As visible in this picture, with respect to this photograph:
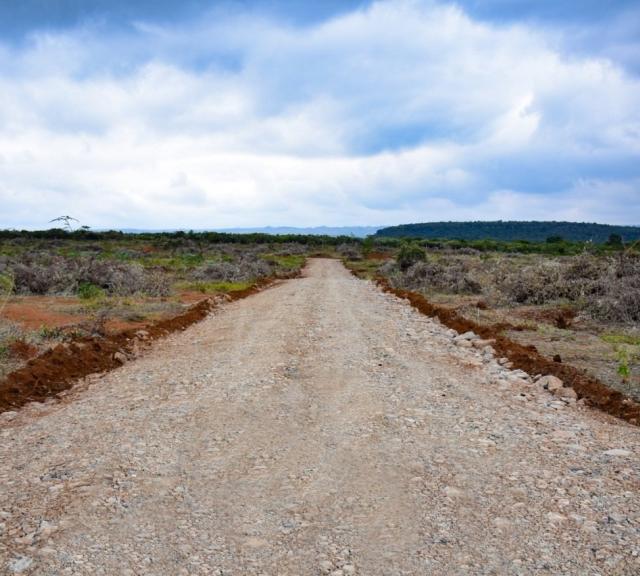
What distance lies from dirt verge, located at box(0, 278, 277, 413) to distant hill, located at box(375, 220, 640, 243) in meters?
99.2

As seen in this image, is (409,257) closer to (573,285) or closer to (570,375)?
(573,285)

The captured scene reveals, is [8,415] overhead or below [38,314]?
below

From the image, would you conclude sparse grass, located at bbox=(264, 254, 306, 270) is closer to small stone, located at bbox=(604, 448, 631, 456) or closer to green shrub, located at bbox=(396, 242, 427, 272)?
green shrub, located at bbox=(396, 242, 427, 272)

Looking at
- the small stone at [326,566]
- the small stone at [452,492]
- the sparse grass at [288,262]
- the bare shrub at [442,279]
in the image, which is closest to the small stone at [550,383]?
the small stone at [452,492]

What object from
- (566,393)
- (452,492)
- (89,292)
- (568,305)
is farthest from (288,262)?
(452,492)

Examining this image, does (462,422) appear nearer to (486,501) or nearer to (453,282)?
(486,501)

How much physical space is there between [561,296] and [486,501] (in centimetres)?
1425

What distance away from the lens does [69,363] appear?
28.1 feet

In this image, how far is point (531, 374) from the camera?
27.2ft

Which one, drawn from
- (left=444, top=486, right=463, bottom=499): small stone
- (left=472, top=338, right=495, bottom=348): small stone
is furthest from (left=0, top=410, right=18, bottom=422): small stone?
(left=472, top=338, right=495, bottom=348): small stone

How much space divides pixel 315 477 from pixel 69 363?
5.23 metres

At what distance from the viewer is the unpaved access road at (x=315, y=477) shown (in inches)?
142

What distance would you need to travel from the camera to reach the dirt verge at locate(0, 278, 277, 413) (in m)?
7.29

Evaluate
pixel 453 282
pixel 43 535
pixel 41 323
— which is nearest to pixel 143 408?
pixel 43 535
